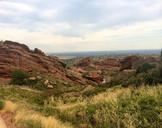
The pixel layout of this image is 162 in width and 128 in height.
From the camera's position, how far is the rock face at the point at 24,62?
65.3 meters

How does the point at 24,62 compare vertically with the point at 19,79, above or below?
above

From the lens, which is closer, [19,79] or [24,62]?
[19,79]

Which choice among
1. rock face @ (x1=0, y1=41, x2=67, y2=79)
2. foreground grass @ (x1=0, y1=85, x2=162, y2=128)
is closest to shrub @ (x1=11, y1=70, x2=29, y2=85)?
rock face @ (x1=0, y1=41, x2=67, y2=79)

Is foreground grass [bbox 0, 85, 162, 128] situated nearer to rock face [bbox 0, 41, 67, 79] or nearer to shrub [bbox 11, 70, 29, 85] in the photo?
shrub [bbox 11, 70, 29, 85]

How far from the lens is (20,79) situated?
55188 millimetres

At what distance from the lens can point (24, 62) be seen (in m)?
68.4

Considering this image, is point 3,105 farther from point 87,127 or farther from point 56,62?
point 56,62

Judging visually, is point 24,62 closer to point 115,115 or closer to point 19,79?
point 19,79

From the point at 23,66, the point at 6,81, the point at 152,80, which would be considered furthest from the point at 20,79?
the point at 152,80

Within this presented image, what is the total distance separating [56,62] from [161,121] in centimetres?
6523

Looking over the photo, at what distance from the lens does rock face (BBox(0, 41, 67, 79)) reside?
65.3m

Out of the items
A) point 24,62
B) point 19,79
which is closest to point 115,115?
point 19,79

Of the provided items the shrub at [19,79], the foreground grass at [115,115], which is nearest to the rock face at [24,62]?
the shrub at [19,79]

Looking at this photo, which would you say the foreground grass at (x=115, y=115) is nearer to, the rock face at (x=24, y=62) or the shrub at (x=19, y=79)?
the shrub at (x=19, y=79)
